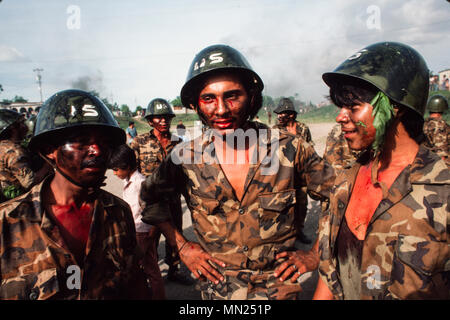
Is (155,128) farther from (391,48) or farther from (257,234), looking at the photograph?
(391,48)

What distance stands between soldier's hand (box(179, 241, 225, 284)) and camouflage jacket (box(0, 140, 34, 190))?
3243 millimetres

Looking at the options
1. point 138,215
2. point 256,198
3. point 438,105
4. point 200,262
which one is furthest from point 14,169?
point 438,105

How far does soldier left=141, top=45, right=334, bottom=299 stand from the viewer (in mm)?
2066

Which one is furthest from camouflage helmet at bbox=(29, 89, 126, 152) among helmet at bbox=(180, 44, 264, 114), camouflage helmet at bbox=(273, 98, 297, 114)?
camouflage helmet at bbox=(273, 98, 297, 114)

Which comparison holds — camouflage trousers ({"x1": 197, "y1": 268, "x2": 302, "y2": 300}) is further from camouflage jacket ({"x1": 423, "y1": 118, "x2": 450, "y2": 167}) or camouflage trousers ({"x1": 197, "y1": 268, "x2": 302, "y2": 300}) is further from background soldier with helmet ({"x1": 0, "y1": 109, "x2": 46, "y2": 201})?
camouflage jacket ({"x1": 423, "y1": 118, "x2": 450, "y2": 167})

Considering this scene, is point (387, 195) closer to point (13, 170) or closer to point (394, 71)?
point (394, 71)

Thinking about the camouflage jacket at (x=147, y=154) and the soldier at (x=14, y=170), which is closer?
the soldier at (x=14, y=170)

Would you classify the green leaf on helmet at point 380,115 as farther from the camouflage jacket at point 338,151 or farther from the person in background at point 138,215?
the camouflage jacket at point 338,151

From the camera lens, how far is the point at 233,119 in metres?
2.17

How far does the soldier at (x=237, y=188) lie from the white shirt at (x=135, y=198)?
133 cm

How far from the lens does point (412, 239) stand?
139 cm

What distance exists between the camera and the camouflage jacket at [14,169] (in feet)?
13.1

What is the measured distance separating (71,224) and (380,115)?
2.12 metres

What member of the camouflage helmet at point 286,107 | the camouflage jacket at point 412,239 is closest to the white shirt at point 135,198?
the camouflage jacket at point 412,239
